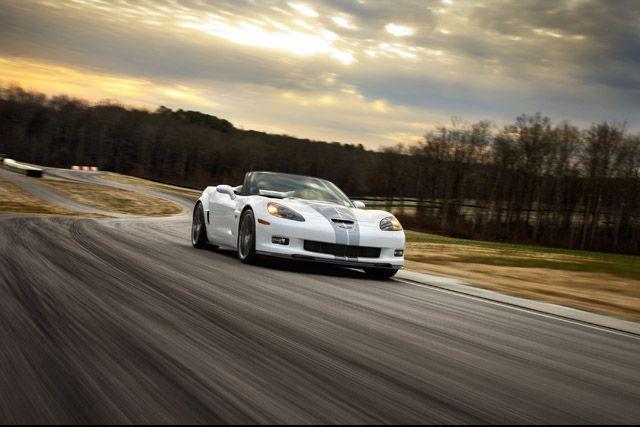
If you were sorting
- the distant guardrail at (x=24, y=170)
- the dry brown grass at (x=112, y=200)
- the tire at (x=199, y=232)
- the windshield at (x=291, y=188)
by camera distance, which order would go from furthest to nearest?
1. the distant guardrail at (x=24, y=170)
2. the dry brown grass at (x=112, y=200)
3. the tire at (x=199, y=232)
4. the windshield at (x=291, y=188)

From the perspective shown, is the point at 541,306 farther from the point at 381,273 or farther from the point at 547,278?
the point at 547,278

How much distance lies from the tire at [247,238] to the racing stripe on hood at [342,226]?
0.86 meters

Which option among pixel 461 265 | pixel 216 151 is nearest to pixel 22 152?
pixel 216 151

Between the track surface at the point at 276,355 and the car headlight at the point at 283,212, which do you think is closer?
the track surface at the point at 276,355

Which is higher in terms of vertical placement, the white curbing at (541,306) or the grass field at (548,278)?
the white curbing at (541,306)

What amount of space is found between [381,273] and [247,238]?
1883 mm

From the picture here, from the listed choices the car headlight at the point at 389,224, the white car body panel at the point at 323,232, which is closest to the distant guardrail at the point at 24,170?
the white car body panel at the point at 323,232

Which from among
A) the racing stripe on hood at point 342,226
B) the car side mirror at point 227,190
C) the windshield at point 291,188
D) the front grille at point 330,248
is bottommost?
the front grille at point 330,248

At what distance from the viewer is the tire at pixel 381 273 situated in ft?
30.3

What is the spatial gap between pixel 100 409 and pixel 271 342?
155 cm

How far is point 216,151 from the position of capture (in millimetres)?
140000

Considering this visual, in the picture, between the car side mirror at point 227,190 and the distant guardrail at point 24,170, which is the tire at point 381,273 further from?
the distant guardrail at point 24,170

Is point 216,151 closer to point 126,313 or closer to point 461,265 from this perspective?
point 461,265

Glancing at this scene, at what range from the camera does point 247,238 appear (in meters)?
9.13
